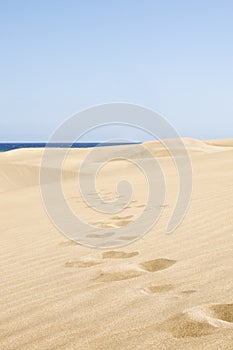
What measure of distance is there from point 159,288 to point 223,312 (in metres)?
0.56

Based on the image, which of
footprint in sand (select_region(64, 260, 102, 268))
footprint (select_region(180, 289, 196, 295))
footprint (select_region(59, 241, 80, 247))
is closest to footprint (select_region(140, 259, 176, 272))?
footprint in sand (select_region(64, 260, 102, 268))

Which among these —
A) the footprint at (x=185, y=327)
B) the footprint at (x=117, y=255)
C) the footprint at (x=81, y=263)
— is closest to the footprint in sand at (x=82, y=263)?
the footprint at (x=81, y=263)

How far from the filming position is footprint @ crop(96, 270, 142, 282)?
292cm

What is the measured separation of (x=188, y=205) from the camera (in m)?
5.58

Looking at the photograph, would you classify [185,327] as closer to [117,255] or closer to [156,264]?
[156,264]

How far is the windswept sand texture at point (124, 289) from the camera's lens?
2.03m

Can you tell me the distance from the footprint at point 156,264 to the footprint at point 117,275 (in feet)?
0.44

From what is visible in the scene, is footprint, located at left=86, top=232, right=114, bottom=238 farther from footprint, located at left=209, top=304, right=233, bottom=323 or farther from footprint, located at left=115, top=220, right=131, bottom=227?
footprint, located at left=209, top=304, right=233, bottom=323

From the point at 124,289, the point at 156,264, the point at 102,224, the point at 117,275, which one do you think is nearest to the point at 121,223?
the point at 102,224

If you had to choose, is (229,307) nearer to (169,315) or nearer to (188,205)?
(169,315)

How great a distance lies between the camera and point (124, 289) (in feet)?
8.77

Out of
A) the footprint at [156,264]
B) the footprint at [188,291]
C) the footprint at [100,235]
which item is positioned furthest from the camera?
the footprint at [100,235]

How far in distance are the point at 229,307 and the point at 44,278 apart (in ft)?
4.73

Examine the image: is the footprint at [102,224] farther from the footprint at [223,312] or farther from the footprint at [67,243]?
the footprint at [223,312]
